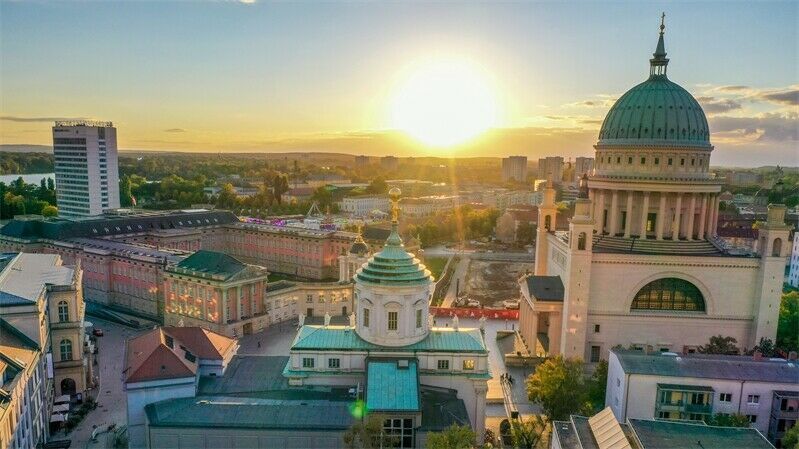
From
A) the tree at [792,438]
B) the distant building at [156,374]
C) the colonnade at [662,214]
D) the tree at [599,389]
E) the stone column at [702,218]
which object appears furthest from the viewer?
the stone column at [702,218]

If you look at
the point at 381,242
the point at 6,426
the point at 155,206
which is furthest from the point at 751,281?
the point at 155,206

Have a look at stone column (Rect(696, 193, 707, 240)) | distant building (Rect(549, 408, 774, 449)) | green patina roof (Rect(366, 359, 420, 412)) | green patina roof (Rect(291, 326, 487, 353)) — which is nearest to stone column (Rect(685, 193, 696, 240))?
stone column (Rect(696, 193, 707, 240))

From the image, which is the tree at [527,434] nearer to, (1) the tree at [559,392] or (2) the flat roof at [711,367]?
(1) the tree at [559,392]

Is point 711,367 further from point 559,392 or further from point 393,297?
point 393,297

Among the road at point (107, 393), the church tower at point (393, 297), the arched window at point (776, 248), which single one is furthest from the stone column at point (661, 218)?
the road at point (107, 393)

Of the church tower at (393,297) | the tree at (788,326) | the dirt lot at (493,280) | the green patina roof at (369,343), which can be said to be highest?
the church tower at (393,297)

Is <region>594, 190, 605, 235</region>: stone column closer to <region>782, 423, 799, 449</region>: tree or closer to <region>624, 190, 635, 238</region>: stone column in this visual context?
<region>624, 190, 635, 238</region>: stone column

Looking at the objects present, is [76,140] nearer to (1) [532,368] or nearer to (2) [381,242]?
(2) [381,242]

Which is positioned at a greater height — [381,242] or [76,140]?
[76,140]
